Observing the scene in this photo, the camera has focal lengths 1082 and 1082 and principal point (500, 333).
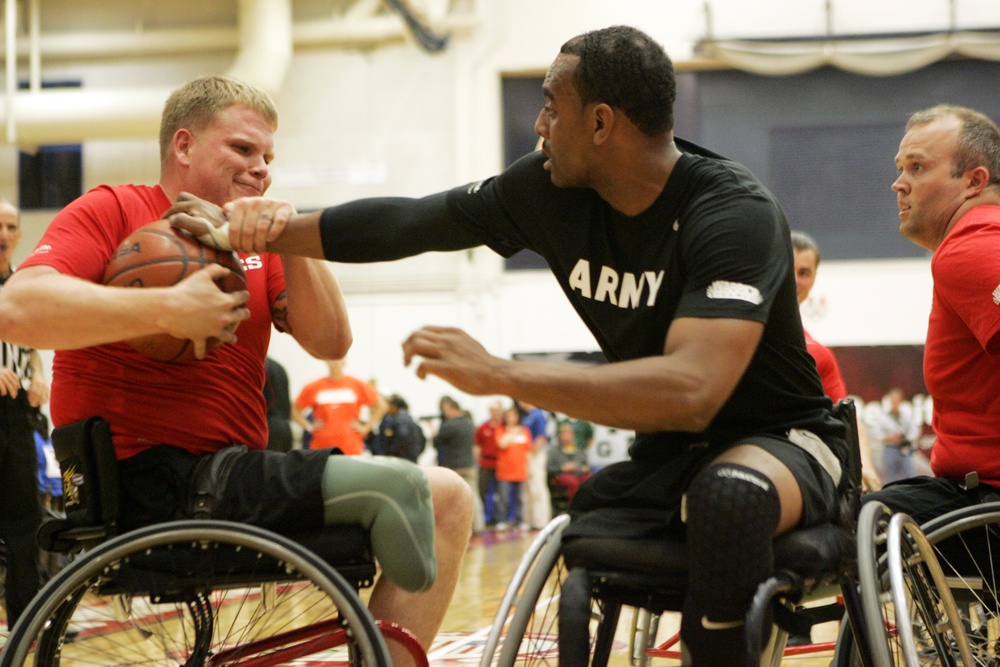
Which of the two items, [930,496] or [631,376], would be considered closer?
[631,376]

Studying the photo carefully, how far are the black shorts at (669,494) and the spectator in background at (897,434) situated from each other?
10.4 m

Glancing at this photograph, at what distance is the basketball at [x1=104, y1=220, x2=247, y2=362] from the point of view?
2.22 meters

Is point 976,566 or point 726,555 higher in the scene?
point 726,555

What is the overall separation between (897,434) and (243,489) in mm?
11068

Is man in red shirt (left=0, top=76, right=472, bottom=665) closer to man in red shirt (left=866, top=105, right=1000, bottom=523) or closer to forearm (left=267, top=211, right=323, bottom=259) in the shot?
forearm (left=267, top=211, right=323, bottom=259)

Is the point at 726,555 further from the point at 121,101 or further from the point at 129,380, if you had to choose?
the point at 121,101

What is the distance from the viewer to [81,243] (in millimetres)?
2295

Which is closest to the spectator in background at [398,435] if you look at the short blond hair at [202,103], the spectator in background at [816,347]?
the spectator in background at [816,347]

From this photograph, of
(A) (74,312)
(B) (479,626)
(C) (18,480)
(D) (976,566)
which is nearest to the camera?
(A) (74,312)

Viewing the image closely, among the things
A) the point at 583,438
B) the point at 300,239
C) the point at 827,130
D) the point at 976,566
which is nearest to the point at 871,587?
the point at 976,566

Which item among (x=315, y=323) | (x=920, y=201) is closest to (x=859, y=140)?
(x=920, y=201)

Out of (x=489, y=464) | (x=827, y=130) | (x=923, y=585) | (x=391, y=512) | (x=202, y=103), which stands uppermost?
(x=827, y=130)

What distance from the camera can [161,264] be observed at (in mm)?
2221

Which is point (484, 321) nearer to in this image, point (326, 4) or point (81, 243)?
point (326, 4)
